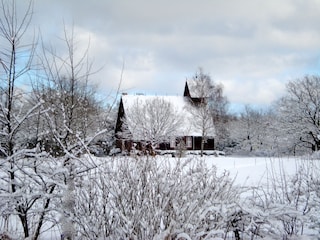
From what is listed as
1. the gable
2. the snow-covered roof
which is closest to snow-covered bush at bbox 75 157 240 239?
the gable

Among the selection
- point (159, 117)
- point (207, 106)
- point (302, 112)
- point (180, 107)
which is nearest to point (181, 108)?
point (180, 107)

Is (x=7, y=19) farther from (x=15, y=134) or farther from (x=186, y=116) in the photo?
(x=186, y=116)

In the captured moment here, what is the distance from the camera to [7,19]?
5543 millimetres

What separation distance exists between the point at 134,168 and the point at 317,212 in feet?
9.87

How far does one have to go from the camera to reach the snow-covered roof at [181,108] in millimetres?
38594

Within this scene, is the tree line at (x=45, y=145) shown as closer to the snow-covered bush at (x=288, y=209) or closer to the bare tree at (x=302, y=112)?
the snow-covered bush at (x=288, y=209)

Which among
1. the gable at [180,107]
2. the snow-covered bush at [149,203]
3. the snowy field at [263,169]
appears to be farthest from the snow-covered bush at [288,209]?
the gable at [180,107]

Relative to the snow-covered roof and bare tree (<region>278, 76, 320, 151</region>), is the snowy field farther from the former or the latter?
bare tree (<region>278, 76, 320, 151</region>)

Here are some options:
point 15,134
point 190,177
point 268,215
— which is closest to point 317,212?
point 268,215

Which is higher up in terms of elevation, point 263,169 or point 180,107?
point 180,107

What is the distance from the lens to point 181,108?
42.9 m

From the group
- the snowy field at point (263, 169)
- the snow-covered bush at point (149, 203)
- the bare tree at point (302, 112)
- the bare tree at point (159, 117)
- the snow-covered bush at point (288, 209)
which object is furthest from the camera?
the bare tree at point (302, 112)

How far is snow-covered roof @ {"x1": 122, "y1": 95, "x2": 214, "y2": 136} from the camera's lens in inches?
1519

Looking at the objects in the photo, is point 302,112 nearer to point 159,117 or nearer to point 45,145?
point 159,117
